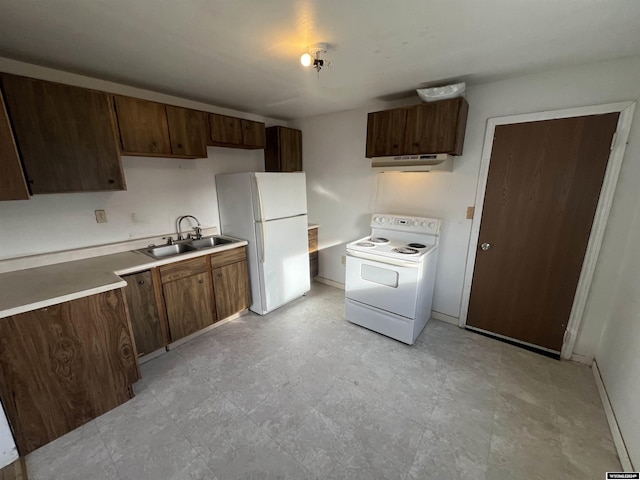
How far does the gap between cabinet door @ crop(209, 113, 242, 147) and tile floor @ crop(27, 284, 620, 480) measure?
2.08 m

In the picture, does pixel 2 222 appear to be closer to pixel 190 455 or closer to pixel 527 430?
pixel 190 455

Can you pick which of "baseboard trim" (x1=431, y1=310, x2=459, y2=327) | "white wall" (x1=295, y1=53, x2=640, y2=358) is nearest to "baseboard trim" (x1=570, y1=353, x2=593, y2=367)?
"white wall" (x1=295, y1=53, x2=640, y2=358)

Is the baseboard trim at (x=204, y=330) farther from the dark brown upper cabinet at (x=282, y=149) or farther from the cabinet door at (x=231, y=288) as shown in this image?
the dark brown upper cabinet at (x=282, y=149)

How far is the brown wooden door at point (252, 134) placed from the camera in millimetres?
2953

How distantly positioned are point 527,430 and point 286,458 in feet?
4.99

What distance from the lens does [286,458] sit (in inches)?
58.6

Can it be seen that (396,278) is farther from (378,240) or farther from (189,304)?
(189,304)

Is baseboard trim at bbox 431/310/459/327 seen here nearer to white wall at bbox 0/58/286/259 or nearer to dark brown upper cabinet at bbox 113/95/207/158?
white wall at bbox 0/58/286/259

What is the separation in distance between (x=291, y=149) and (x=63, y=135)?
230 centimetres

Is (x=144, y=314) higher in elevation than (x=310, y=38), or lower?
lower

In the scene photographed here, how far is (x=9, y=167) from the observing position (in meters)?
1.60

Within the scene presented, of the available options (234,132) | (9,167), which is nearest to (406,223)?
(234,132)

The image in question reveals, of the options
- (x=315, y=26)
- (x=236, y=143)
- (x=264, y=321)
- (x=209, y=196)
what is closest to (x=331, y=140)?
(x=236, y=143)

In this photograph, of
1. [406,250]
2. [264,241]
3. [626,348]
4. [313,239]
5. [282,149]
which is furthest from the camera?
[313,239]
